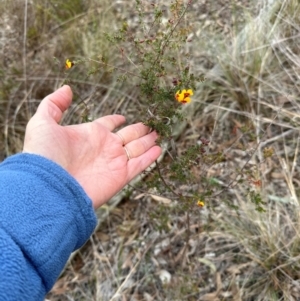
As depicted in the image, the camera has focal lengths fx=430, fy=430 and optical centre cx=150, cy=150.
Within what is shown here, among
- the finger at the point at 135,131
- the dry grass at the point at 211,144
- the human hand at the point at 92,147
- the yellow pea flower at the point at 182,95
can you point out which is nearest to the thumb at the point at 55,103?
the human hand at the point at 92,147

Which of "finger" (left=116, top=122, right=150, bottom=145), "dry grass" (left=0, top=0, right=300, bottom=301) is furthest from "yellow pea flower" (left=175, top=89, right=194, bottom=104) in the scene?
"finger" (left=116, top=122, right=150, bottom=145)

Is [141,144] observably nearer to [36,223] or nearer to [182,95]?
[182,95]

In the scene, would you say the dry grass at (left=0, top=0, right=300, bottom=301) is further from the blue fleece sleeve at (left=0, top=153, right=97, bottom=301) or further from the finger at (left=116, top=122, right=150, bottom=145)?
the blue fleece sleeve at (left=0, top=153, right=97, bottom=301)

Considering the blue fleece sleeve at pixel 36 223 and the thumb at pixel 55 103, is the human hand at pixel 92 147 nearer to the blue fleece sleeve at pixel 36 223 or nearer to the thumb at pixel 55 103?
the thumb at pixel 55 103

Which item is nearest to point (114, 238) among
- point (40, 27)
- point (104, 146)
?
point (104, 146)

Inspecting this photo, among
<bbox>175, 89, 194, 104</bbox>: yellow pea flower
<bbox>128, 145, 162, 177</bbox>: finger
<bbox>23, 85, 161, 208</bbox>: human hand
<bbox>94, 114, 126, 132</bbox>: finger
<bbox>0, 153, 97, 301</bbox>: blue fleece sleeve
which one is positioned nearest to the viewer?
<bbox>0, 153, 97, 301</bbox>: blue fleece sleeve

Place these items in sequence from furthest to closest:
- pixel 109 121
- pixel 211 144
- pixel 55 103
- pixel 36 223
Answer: pixel 211 144
pixel 109 121
pixel 55 103
pixel 36 223

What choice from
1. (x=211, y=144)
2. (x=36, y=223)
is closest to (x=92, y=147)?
(x=36, y=223)

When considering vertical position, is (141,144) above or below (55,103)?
below
